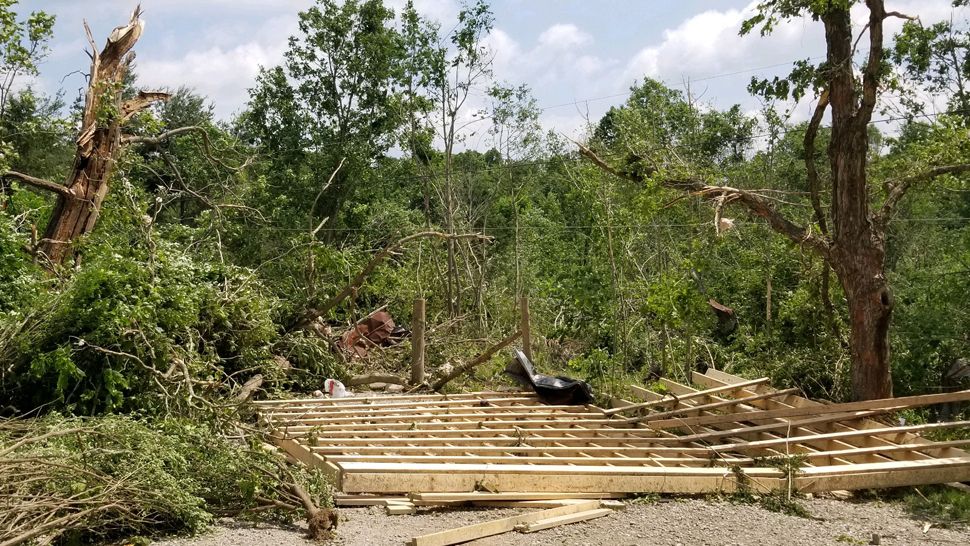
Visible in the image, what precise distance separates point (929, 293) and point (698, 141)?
18.3ft

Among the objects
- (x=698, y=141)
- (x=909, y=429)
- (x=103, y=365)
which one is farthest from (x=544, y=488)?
(x=698, y=141)

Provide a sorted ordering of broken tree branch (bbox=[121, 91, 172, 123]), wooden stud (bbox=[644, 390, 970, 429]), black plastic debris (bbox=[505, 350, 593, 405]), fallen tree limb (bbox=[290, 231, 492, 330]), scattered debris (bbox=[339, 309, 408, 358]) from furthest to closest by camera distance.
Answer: scattered debris (bbox=[339, 309, 408, 358]), fallen tree limb (bbox=[290, 231, 492, 330]), broken tree branch (bbox=[121, 91, 172, 123]), black plastic debris (bbox=[505, 350, 593, 405]), wooden stud (bbox=[644, 390, 970, 429])

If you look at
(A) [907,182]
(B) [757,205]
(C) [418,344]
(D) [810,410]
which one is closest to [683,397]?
(D) [810,410]

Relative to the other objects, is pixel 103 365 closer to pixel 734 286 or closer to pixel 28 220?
pixel 28 220

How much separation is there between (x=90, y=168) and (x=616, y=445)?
6.57 m

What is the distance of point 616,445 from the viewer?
7660mm

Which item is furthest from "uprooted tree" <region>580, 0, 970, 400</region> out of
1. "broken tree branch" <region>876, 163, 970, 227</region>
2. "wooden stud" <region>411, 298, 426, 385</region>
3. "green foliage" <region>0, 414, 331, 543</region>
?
"green foliage" <region>0, 414, 331, 543</region>

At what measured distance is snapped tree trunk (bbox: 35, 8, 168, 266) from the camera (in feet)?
32.2

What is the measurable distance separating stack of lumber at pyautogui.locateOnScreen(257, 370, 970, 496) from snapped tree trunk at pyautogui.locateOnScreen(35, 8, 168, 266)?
317cm

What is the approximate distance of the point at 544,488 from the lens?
612cm

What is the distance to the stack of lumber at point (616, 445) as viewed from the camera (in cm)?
612

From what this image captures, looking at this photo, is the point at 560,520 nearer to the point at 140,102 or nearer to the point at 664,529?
the point at 664,529

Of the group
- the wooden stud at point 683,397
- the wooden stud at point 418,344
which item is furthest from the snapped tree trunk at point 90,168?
the wooden stud at point 683,397

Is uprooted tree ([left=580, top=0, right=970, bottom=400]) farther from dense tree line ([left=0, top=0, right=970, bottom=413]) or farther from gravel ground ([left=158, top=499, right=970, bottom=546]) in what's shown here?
gravel ground ([left=158, top=499, right=970, bottom=546])
